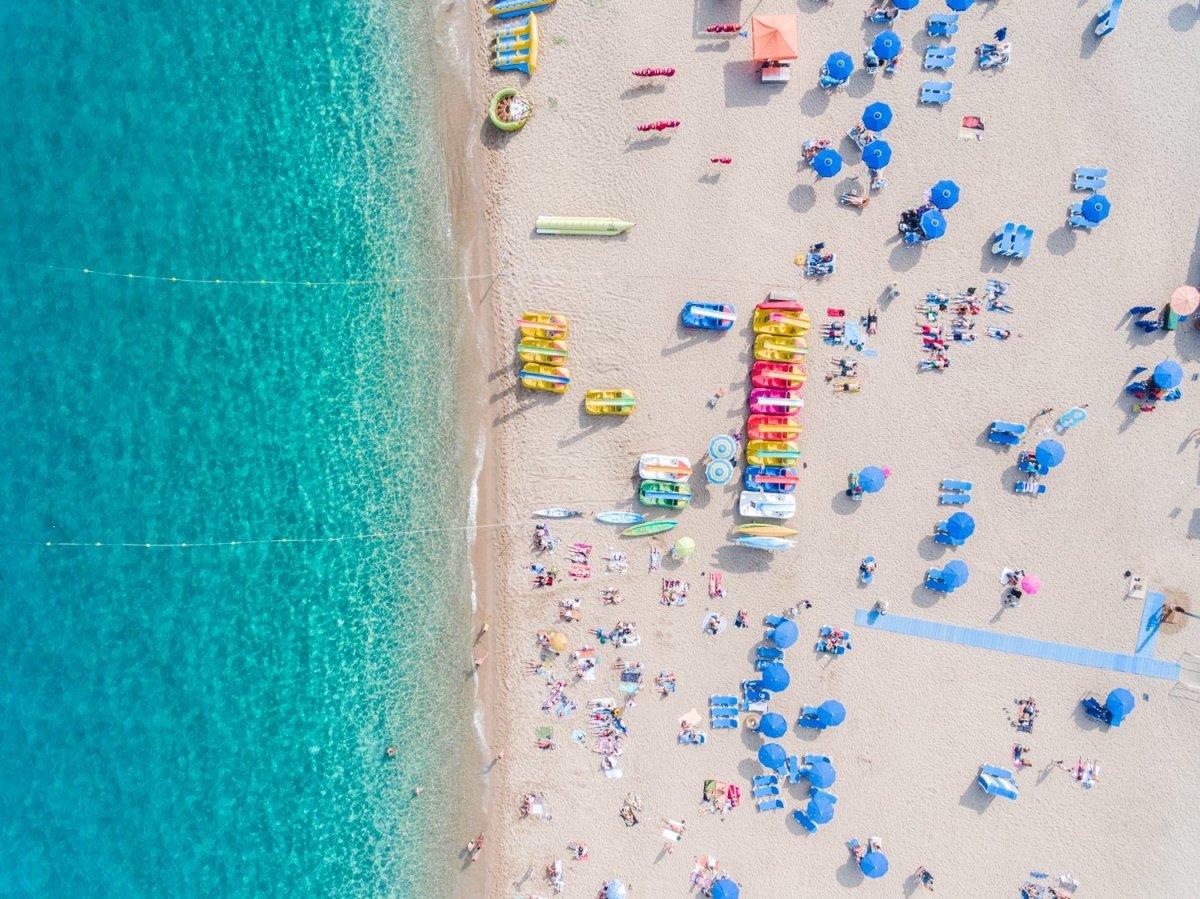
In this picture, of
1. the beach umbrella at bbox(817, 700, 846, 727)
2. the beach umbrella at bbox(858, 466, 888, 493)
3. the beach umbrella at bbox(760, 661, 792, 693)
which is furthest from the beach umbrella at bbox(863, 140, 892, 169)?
the beach umbrella at bbox(817, 700, 846, 727)

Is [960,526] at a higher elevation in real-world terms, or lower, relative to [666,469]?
lower

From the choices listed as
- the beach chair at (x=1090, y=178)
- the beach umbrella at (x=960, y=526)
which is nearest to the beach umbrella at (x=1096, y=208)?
→ the beach chair at (x=1090, y=178)

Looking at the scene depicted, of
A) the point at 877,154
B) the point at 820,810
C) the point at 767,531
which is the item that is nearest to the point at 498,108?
the point at 877,154

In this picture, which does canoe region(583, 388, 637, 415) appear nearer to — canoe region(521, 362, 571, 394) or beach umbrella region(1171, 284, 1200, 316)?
canoe region(521, 362, 571, 394)

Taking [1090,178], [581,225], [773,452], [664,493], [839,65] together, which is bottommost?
[664,493]

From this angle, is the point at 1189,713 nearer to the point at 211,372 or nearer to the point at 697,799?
the point at 697,799

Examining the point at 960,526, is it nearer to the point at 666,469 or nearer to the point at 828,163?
the point at 666,469
